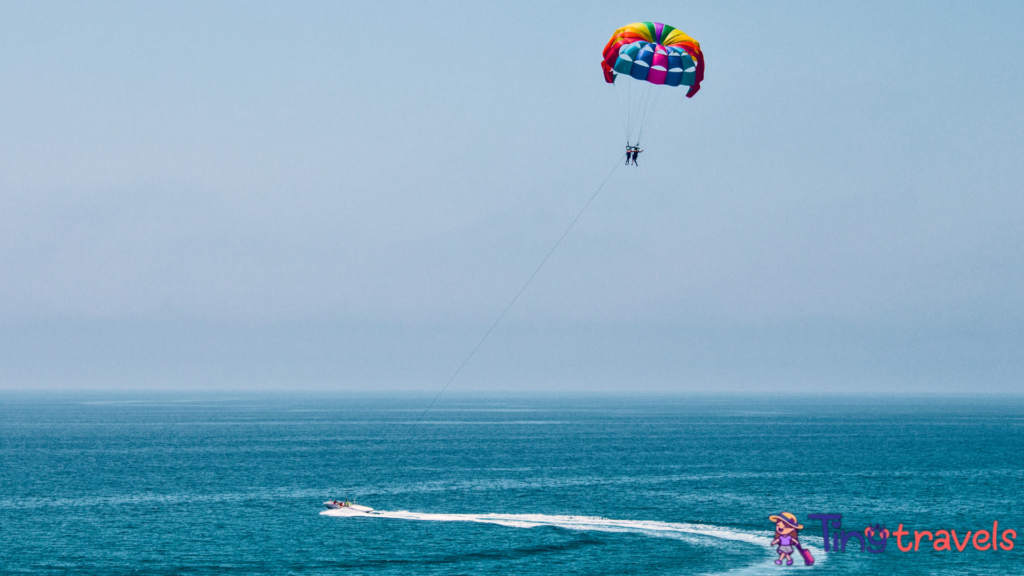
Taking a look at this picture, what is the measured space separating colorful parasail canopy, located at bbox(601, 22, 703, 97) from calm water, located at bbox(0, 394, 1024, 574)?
91.0 feet

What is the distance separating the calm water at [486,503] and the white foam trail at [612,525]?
22 centimetres

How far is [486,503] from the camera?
238ft

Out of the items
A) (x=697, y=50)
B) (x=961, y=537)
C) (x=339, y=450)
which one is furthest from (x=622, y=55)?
(x=339, y=450)

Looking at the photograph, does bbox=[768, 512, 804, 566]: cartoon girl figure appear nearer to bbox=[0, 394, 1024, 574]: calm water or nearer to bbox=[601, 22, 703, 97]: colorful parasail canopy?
bbox=[0, 394, 1024, 574]: calm water

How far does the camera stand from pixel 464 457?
115 m

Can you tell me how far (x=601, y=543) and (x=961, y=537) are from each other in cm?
2475

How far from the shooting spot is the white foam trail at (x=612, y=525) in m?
56.7

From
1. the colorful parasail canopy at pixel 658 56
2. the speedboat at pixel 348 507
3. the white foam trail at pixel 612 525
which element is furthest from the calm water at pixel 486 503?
the colorful parasail canopy at pixel 658 56

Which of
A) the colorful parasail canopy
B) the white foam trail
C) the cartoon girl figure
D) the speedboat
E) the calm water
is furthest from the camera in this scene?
the speedboat

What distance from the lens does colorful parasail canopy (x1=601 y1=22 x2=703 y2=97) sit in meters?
51.2

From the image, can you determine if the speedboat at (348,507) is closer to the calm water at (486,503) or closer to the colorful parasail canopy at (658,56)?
the calm water at (486,503)

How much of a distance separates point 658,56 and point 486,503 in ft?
128

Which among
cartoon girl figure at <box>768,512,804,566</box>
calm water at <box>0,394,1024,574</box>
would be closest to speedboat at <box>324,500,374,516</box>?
calm water at <box>0,394,1024,574</box>

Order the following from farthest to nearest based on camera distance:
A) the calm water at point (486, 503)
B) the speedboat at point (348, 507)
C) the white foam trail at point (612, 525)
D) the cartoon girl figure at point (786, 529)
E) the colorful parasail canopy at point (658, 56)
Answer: the speedboat at point (348, 507), the white foam trail at point (612, 525), the calm water at point (486, 503), the colorful parasail canopy at point (658, 56), the cartoon girl figure at point (786, 529)
